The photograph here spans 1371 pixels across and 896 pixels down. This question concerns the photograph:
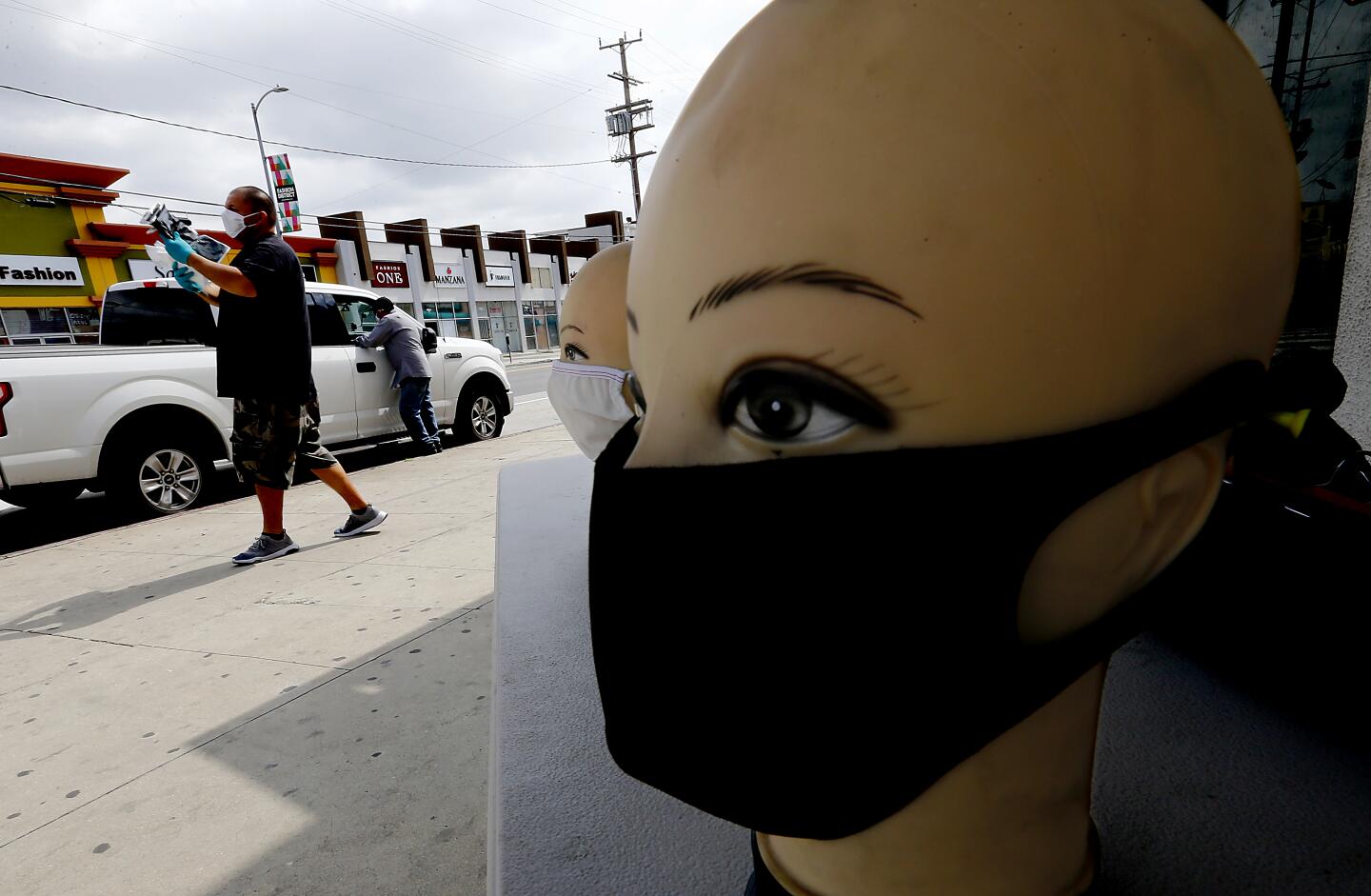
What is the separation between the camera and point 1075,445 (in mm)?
589

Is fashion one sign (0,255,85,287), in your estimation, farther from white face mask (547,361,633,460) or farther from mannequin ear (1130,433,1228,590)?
mannequin ear (1130,433,1228,590)

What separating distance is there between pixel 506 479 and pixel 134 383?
9.93 ft

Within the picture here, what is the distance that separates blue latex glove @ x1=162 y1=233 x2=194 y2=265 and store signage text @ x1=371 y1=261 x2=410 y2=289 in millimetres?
24235

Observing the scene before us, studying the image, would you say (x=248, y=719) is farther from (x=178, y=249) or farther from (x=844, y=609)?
(x=844, y=609)

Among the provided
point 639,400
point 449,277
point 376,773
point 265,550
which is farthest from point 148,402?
point 449,277

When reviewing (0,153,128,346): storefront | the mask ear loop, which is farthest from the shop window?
the mask ear loop

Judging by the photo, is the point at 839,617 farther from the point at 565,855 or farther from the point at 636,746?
the point at 565,855

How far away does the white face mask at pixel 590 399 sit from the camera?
5.44 feet

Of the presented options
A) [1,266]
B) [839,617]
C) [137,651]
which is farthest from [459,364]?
[1,266]

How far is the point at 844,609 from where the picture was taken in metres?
0.58

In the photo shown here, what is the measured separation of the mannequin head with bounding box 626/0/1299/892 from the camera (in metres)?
0.54

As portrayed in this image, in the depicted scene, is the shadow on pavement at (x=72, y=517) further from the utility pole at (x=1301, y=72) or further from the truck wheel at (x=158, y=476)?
the utility pole at (x=1301, y=72)

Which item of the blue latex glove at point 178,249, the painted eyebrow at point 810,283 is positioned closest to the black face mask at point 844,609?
the painted eyebrow at point 810,283

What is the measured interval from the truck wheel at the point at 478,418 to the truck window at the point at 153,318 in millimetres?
2266
